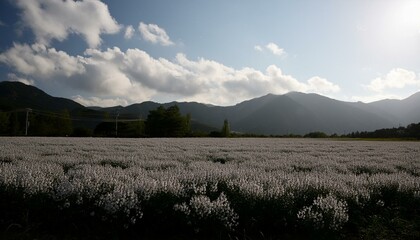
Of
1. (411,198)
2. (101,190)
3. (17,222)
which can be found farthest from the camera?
(411,198)

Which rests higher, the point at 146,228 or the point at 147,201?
the point at 147,201

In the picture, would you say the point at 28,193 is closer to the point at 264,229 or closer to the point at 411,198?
the point at 264,229

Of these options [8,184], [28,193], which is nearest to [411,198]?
[28,193]

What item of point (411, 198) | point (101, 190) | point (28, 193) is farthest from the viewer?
point (411, 198)

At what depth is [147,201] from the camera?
458cm

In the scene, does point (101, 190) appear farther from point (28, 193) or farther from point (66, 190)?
point (28, 193)

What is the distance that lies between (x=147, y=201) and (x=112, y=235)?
71 centimetres

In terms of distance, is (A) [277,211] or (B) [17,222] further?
(A) [277,211]

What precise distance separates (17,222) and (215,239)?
309 centimetres

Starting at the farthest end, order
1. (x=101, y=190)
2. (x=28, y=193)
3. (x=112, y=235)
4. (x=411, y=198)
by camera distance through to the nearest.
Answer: (x=411, y=198)
(x=101, y=190)
(x=28, y=193)
(x=112, y=235)

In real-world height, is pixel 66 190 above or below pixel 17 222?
above

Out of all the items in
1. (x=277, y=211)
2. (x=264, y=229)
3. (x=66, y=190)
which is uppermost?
(x=66, y=190)

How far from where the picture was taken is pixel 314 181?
633 cm

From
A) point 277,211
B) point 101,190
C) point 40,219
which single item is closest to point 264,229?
point 277,211
